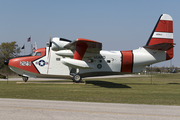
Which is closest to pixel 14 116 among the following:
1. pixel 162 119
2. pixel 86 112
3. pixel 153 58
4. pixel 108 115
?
pixel 86 112

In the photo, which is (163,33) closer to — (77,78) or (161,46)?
(161,46)

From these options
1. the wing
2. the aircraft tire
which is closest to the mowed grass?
the aircraft tire

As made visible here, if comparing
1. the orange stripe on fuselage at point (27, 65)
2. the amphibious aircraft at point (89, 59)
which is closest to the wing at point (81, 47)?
the amphibious aircraft at point (89, 59)

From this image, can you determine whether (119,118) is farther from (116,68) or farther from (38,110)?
(116,68)

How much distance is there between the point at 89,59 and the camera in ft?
71.0

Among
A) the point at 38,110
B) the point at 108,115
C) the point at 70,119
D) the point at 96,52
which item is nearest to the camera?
the point at 70,119

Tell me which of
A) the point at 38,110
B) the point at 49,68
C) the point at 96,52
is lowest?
the point at 38,110

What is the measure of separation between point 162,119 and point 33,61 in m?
17.8

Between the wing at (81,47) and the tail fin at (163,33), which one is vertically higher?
the tail fin at (163,33)

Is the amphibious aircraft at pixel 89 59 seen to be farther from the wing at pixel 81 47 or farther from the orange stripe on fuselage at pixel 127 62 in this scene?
the wing at pixel 81 47

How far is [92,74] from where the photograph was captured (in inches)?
870

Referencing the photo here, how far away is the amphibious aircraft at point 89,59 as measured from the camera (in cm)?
2105

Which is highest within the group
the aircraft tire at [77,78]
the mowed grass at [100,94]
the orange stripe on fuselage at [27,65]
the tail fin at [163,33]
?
the tail fin at [163,33]

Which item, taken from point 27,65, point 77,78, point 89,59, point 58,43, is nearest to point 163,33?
point 89,59
